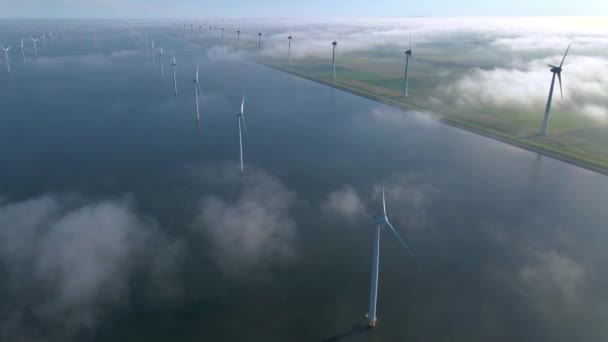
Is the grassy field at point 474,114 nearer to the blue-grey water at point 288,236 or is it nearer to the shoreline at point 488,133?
the shoreline at point 488,133

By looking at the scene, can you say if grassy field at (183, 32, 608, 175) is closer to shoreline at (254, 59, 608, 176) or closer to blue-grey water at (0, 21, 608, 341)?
shoreline at (254, 59, 608, 176)

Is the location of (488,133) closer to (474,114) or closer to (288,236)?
(474,114)

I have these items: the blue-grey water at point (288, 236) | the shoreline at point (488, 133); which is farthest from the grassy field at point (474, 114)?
the blue-grey water at point (288, 236)

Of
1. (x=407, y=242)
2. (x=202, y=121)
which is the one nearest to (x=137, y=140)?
(x=202, y=121)

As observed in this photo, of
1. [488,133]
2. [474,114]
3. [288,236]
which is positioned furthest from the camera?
[474,114]

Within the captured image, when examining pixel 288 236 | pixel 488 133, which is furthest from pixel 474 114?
pixel 288 236

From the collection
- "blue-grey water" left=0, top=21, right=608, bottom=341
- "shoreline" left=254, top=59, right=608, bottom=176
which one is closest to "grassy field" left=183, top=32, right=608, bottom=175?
"shoreline" left=254, top=59, right=608, bottom=176

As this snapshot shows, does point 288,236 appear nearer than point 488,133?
Yes

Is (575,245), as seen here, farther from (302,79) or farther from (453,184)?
(302,79)
